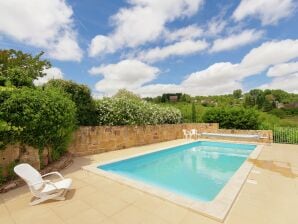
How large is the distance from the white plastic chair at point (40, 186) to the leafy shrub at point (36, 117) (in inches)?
52.7

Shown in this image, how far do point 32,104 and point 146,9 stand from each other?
7.23 m

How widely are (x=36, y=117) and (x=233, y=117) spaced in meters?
14.5

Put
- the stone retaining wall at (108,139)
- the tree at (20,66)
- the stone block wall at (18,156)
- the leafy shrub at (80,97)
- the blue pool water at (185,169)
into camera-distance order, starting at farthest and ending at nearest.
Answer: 1. the leafy shrub at (80,97)
2. the tree at (20,66)
3. the blue pool water at (185,169)
4. the stone retaining wall at (108,139)
5. the stone block wall at (18,156)

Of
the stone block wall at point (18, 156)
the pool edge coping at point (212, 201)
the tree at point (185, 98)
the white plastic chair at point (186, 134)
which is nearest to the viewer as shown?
the pool edge coping at point (212, 201)

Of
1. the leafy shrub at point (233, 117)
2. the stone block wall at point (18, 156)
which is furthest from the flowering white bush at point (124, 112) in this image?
the leafy shrub at point (233, 117)

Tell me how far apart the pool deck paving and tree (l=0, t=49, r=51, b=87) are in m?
3.85

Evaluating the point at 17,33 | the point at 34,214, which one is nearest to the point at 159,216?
the point at 34,214

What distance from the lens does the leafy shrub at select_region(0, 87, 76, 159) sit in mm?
5070

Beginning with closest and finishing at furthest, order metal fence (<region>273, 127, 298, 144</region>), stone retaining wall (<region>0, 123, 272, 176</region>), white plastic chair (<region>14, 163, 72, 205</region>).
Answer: white plastic chair (<region>14, 163, 72, 205</region>), stone retaining wall (<region>0, 123, 272, 176</region>), metal fence (<region>273, 127, 298, 144</region>)

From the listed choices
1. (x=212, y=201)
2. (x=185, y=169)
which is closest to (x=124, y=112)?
(x=185, y=169)

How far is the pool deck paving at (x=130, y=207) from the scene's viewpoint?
11.2 feet

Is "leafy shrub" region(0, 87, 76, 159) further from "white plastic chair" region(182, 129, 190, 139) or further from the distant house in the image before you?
the distant house

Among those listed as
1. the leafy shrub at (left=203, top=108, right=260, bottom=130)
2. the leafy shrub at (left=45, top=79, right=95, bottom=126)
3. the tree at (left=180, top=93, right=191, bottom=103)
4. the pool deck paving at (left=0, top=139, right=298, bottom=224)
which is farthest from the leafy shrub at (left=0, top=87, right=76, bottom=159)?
the tree at (left=180, top=93, right=191, bottom=103)

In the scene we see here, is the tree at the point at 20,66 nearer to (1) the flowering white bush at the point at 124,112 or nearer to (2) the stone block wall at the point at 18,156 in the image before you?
(2) the stone block wall at the point at 18,156
